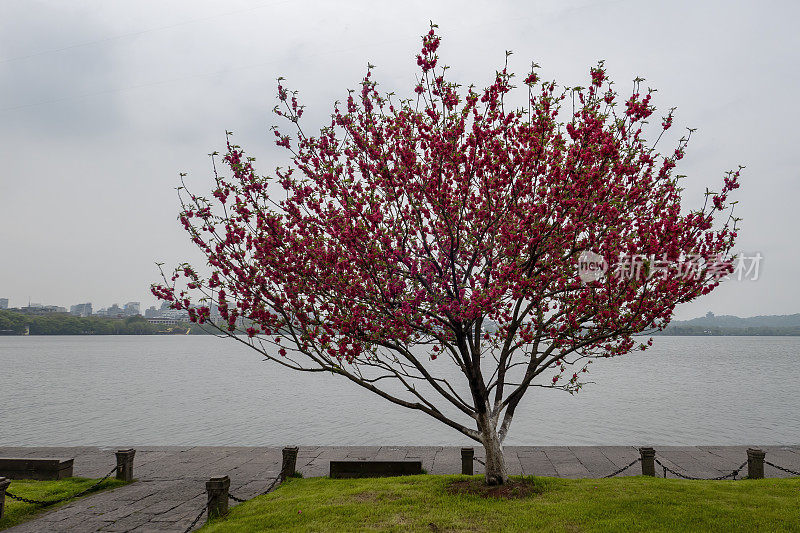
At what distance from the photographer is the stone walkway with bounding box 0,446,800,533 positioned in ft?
35.1

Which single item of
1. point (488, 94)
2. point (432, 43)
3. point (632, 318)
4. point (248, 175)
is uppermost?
point (432, 43)

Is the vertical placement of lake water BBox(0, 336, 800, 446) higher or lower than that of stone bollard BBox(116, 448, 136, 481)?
lower

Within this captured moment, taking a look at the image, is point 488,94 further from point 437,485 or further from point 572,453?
point 572,453

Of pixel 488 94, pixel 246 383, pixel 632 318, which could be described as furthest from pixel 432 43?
pixel 246 383

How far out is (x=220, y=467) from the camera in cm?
1602

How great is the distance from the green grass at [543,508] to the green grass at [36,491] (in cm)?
484

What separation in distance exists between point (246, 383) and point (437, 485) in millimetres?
50823

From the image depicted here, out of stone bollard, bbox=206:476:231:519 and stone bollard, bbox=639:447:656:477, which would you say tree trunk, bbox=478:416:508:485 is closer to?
stone bollard, bbox=639:447:656:477

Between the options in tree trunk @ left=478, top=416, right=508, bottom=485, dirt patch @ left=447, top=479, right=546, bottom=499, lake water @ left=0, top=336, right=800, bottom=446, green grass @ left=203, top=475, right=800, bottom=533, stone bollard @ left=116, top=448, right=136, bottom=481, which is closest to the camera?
green grass @ left=203, top=475, right=800, bottom=533

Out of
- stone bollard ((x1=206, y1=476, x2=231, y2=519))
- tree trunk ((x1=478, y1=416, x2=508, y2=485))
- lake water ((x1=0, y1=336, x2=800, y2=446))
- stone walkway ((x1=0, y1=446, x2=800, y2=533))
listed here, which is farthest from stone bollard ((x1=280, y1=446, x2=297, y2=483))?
lake water ((x1=0, y1=336, x2=800, y2=446))

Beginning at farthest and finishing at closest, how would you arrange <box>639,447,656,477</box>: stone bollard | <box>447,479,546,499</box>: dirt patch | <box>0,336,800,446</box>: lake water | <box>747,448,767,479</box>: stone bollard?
1. <box>0,336,800,446</box>: lake water
2. <box>639,447,656,477</box>: stone bollard
3. <box>747,448,767,479</box>: stone bollard
4. <box>447,479,546,499</box>: dirt patch

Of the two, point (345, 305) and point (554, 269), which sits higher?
point (554, 269)

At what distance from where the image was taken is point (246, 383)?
56.9 meters
